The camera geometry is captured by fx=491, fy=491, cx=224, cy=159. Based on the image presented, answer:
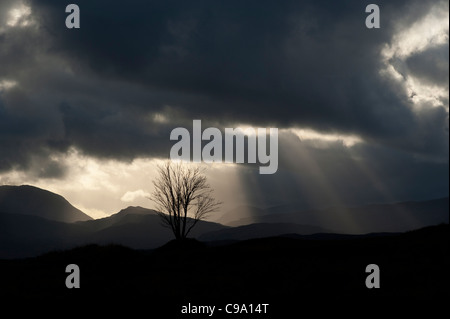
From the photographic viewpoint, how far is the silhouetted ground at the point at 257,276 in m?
22.2

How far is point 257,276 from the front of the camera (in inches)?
1104

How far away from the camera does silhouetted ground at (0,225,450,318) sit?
72.8ft
